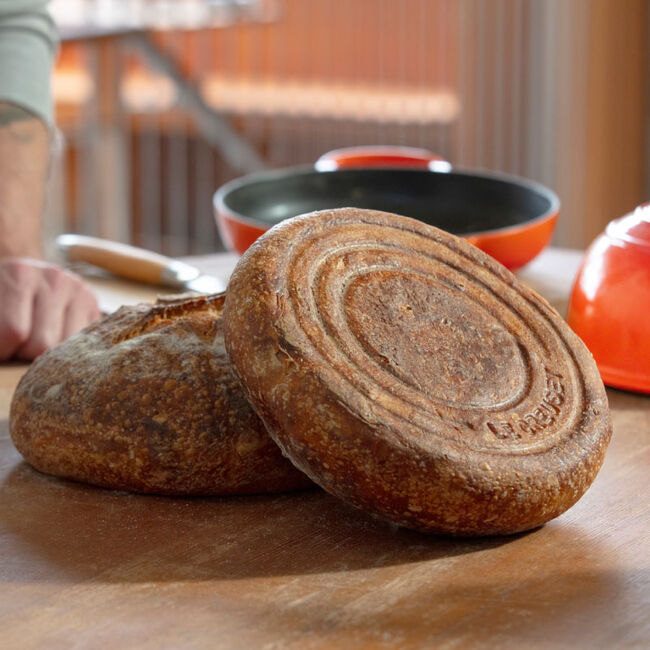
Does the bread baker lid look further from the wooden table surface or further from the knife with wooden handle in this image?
the knife with wooden handle

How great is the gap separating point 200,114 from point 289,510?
12.4ft

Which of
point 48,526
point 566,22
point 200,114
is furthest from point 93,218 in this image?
point 48,526

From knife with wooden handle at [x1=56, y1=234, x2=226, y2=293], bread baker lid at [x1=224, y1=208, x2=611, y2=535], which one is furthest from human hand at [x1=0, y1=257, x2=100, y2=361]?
bread baker lid at [x1=224, y1=208, x2=611, y2=535]

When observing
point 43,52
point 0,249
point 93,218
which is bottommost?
point 93,218

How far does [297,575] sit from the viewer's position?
709mm

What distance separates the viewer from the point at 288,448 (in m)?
0.72

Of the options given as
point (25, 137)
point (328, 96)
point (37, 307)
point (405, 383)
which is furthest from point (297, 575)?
point (328, 96)

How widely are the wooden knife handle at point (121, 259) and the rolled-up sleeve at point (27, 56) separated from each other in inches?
7.2

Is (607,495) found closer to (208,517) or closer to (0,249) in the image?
(208,517)

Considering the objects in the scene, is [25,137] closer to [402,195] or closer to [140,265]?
[140,265]

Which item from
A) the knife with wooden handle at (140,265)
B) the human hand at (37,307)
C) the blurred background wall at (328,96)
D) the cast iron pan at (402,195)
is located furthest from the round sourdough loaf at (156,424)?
the blurred background wall at (328,96)

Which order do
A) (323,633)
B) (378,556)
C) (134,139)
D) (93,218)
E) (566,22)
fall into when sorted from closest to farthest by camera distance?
(323,633)
(378,556)
(566,22)
(93,218)
(134,139)

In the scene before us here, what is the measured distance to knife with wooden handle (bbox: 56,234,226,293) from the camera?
1.39 meters

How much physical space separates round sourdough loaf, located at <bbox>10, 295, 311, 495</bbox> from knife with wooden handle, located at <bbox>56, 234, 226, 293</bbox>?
479 mm
